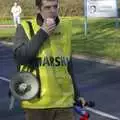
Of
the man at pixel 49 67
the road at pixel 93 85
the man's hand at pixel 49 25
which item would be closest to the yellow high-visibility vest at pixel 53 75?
the man at pixel 49 67

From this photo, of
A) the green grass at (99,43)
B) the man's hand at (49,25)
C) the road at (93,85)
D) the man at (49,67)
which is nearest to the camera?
the man's hand at (49,25)

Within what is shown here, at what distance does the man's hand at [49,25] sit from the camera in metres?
4.42

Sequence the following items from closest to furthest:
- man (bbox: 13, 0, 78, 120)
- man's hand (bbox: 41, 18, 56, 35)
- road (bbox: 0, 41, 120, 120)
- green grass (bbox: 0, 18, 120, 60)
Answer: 1. man's hand (bbox: 41, 18, 56, 35)
2. man (bbox: 13, 0, 78, 120)
3. road (bbox: 0, 41, 120, 120)
4. green grass (bbox: 0, 18, 120, 60)

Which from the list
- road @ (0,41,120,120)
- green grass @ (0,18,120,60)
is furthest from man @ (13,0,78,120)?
green grass @ (0,18,120,60)

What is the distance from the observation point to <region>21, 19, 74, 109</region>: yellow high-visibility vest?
464cm

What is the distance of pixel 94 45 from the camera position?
22.3 meters

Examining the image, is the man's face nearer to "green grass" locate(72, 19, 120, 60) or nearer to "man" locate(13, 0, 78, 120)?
"man" locate(13, 0, 78, 120)

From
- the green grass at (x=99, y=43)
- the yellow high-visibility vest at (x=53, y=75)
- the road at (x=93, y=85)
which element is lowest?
the green grass at (x=99, y=43)

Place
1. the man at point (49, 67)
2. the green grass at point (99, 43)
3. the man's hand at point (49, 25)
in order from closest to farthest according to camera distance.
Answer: the man's hand at point (49, 25) < the man at point (49, 67) < the green grass at point (99, 43)

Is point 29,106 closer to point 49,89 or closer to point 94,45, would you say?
point 49,89

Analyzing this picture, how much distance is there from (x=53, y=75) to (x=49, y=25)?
463 millimetres

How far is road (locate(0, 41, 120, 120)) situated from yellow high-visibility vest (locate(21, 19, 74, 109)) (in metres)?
4.66

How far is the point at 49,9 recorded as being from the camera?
448 centimetres

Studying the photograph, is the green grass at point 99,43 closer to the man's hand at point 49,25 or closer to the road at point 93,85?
the road at point 93,85
